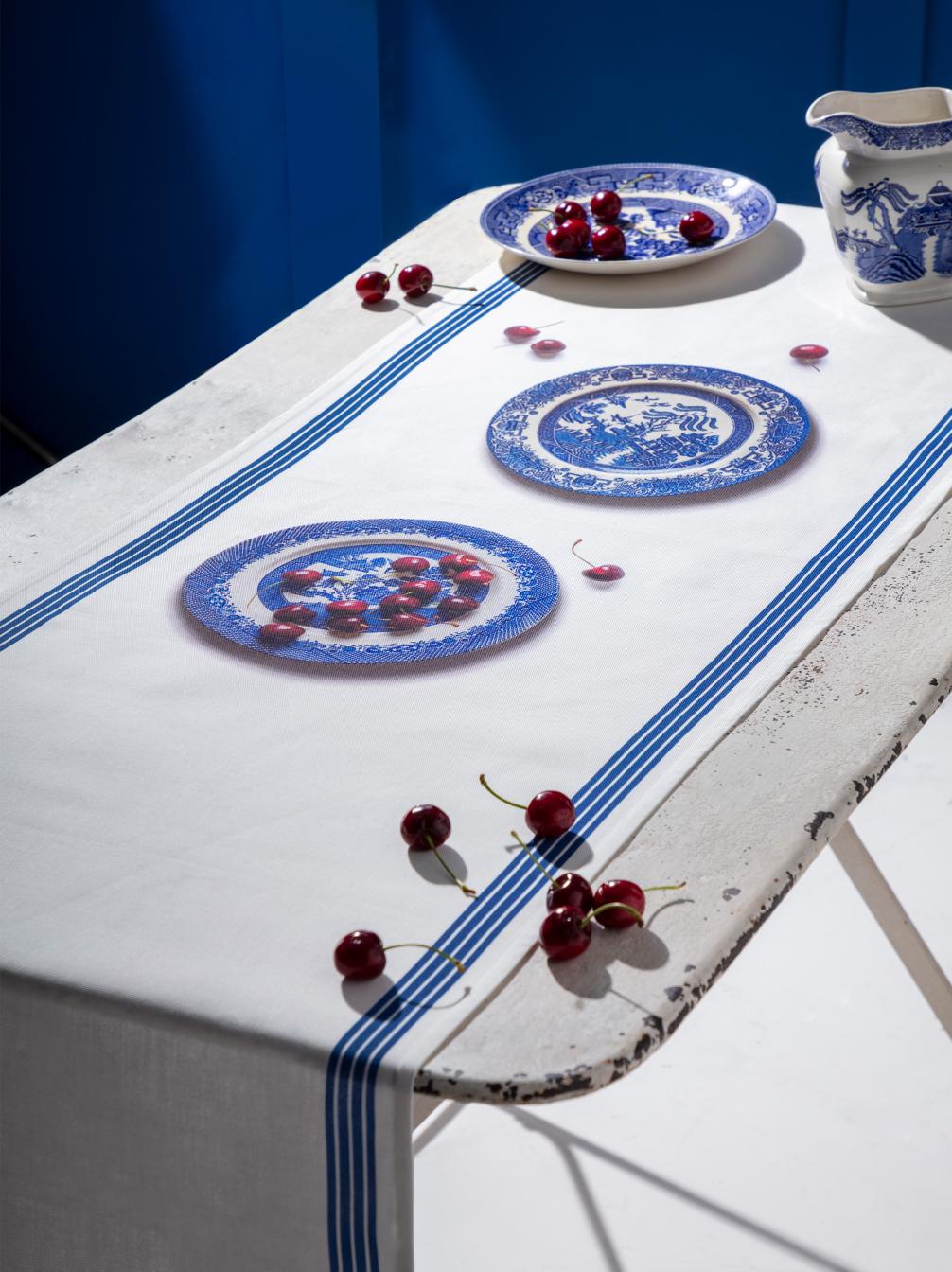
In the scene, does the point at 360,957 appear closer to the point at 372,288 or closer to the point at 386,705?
the point at 386,705

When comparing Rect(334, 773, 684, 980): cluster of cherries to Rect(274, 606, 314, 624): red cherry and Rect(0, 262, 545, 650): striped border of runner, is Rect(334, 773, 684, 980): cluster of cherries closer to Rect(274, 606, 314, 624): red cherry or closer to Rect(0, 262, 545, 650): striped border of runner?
Rect(274, 606, 314, 624): red cherry

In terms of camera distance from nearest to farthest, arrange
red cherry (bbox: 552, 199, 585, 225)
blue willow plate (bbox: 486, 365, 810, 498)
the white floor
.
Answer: blue willow plate (bbox: 486, 365, 810, 498) → the white floor → red cherry (bbox: 552, 199, 585, 225)

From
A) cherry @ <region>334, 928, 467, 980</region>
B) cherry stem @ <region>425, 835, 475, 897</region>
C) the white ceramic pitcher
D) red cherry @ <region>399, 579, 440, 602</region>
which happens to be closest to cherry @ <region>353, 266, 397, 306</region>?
the white ceramic pitcher

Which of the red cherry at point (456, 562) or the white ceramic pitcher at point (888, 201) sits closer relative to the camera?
the red cherry at point (456, 562)

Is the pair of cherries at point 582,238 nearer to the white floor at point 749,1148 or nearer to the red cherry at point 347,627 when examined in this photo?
the red cherry at point 347,627

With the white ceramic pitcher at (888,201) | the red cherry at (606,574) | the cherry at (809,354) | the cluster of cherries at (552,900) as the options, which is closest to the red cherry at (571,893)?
the cluster of cherries at (552,900)

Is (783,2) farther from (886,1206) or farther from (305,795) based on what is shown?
(305,795)

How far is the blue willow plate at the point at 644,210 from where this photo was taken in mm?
1832

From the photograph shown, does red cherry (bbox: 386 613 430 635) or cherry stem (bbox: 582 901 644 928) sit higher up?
cherry stem (bbox: 582 901 644 928)

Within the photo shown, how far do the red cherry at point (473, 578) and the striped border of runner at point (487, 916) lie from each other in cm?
19

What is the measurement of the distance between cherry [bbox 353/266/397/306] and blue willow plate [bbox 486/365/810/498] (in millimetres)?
333

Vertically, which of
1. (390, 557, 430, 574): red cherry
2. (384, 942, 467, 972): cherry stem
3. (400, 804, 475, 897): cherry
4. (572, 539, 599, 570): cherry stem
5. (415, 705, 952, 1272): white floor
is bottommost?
(415, 705, 952, 1272): white floor

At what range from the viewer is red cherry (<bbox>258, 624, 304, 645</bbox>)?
1178 millimetres

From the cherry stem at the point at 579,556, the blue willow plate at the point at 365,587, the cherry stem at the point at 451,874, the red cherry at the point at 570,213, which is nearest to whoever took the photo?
the cherry stem at the point at 451,874
